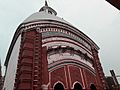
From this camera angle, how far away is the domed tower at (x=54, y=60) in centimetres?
1399

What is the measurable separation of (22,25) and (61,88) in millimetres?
7353

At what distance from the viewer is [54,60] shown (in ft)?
51.8

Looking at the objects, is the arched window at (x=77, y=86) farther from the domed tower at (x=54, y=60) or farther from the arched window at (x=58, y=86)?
the arched window at (x=58, y=86)

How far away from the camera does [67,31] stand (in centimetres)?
1920

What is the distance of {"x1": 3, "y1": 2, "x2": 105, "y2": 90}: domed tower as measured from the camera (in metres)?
14.0

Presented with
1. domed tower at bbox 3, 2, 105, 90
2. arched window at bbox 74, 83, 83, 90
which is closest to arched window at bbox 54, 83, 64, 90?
domed tower at bbox 3, 2, 105, 90

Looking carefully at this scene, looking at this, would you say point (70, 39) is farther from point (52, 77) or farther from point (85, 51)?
point (52, 77)

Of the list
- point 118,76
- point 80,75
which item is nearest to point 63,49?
point 80,75

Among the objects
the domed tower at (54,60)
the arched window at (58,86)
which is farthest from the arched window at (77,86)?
the arched window at (58,86)

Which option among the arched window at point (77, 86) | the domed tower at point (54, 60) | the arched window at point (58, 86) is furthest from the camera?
the arched window at point (77, 86)

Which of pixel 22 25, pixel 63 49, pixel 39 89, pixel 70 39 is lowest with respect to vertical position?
pixel 39 89

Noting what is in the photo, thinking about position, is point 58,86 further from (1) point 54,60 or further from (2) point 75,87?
(1) point 54,60

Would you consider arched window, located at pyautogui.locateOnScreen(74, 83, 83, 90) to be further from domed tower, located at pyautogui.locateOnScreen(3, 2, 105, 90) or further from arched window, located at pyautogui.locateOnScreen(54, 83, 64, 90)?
arched window, located at pyautogui.locateOnScreen(54, 83, 64, 90)

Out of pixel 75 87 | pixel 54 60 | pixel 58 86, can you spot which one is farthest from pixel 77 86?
pixel 54 60
